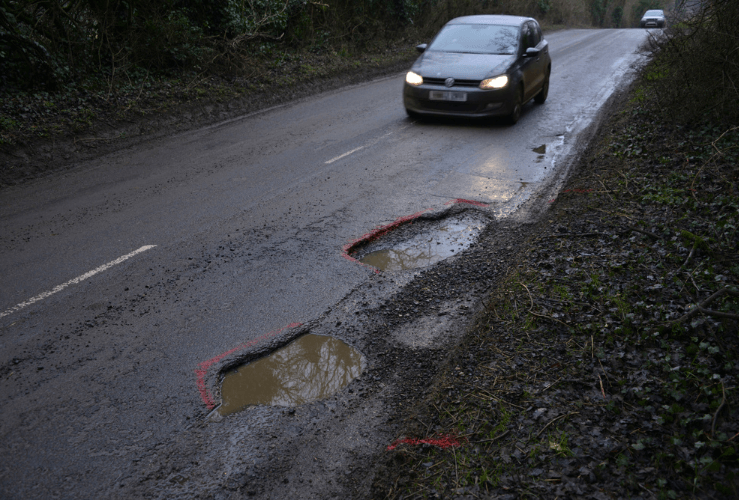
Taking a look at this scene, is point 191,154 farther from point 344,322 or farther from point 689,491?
point 689,491

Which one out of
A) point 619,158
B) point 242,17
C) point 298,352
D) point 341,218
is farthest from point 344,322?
point 242,17

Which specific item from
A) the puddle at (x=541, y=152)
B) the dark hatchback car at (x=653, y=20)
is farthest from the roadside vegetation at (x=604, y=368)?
the dark hatchback car at (x=653, y=20)

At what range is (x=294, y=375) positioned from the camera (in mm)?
3549

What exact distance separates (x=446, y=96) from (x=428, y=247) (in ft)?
16.7

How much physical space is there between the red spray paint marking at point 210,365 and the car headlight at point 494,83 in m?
6.92

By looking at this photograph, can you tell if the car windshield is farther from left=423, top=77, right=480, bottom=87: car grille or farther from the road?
the road

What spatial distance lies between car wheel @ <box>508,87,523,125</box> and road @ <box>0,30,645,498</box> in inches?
22.5

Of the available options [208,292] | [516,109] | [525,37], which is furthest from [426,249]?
[525,37]

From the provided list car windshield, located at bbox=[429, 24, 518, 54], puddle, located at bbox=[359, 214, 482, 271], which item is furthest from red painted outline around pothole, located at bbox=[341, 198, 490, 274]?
car windshield, located at bbox=[429, 24, 518, 54]

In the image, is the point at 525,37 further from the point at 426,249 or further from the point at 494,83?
the point at 426,249

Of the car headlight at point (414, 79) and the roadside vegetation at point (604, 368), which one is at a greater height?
the car headlight at point (414, 79)

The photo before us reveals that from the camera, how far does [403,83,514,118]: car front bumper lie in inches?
367

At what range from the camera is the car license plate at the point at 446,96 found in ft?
30.9

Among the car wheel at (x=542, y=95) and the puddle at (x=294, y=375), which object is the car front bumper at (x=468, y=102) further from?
the puddle at (x=294, y=375)
